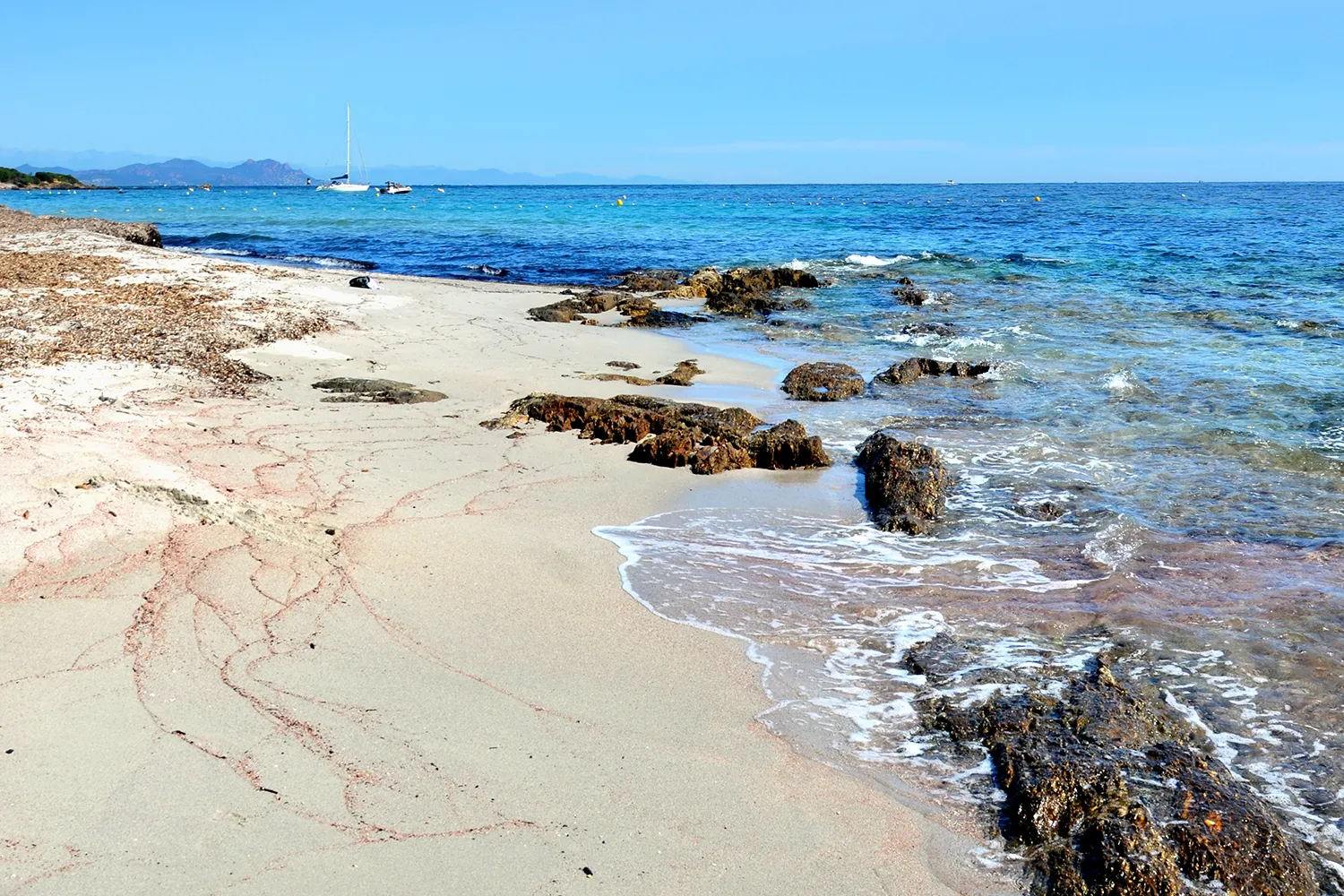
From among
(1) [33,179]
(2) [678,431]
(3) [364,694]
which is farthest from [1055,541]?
(1) [33,179]

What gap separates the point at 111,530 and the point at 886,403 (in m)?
7.99

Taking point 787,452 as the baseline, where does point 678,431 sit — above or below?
above

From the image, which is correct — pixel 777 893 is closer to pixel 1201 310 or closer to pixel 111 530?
pixel 111 530

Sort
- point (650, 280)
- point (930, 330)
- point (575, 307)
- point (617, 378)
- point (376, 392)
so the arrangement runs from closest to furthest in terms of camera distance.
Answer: point (376, 392)
point (617, 378)
point (930, 330)
point (575, 307)
point (650, 280)

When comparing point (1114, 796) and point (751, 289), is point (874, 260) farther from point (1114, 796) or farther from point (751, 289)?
point (1114, 796)

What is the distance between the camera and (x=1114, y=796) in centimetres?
346

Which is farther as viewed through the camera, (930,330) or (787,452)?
(930,330)

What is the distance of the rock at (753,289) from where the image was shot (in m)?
18.4

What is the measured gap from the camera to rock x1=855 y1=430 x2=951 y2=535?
21.6 ft

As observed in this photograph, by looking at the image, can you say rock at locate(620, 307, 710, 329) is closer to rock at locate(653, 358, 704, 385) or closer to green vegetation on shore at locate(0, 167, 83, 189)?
rock at locate(653, 358, 704, 385)

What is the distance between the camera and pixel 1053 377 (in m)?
12.0

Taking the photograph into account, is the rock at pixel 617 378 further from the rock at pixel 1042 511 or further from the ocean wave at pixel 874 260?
the ocean wave at pixel 874 260

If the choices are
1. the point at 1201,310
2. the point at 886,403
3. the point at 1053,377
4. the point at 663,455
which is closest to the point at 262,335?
the point at 663,455

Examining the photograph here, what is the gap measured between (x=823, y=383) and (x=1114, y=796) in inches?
310
